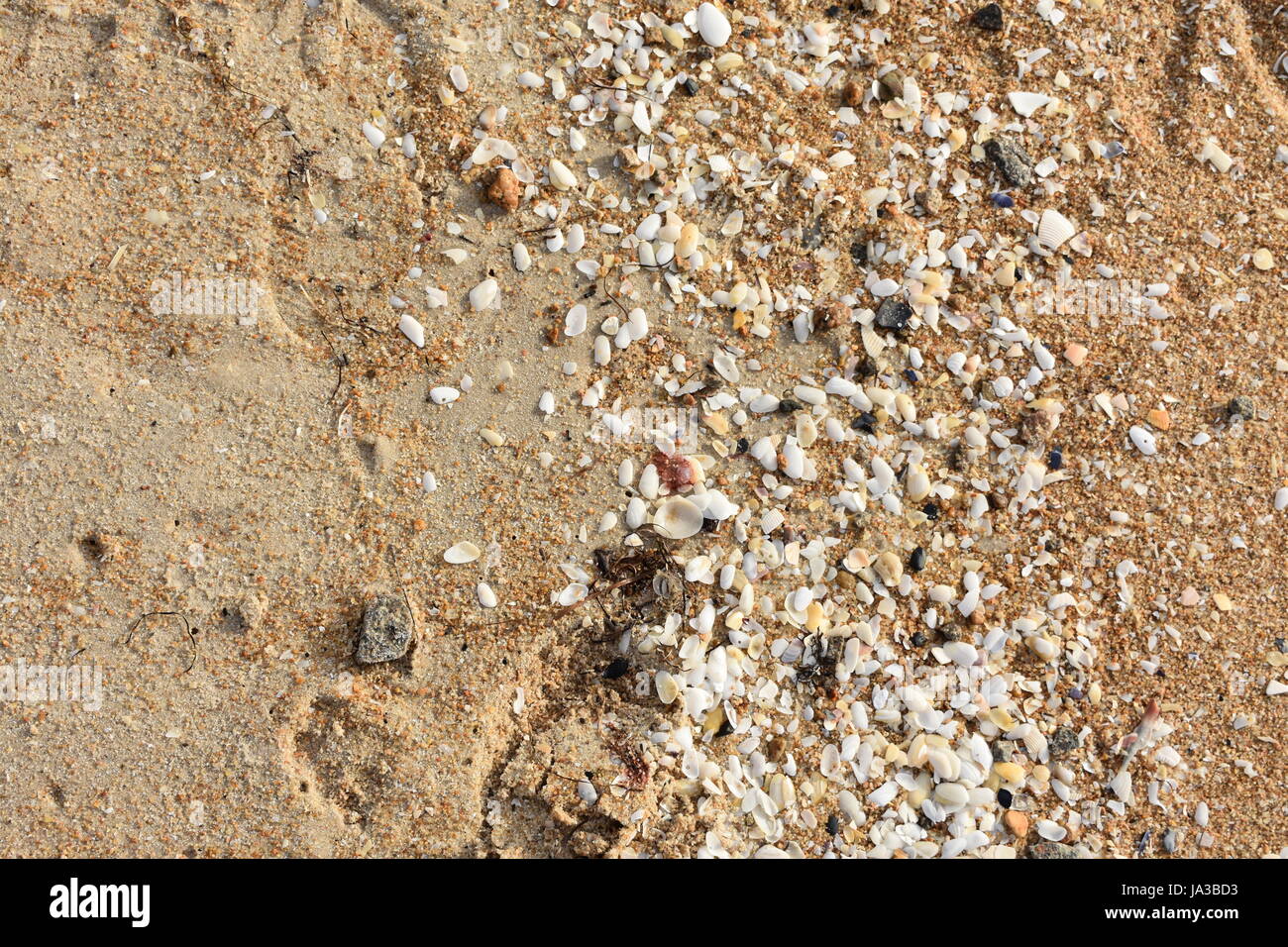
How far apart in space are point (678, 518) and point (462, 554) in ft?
2.12

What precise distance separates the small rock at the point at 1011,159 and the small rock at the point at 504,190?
1.48 meters

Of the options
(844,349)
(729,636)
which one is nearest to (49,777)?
(729,636)

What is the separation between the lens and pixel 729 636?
2.60 metres

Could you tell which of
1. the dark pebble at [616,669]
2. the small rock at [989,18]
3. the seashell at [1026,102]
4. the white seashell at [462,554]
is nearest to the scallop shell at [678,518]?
the dark pebble at [616,669]

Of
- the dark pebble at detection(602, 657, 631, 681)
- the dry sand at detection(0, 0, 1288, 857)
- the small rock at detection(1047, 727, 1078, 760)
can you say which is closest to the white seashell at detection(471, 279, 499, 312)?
the dry sand at detection(0, 0, 1288, 857)

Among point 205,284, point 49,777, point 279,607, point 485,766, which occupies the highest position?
point 205,284

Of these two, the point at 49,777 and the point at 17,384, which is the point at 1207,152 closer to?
the point at 17,384

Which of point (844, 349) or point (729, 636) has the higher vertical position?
point (844, 349)

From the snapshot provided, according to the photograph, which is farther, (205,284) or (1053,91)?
(1053,91)

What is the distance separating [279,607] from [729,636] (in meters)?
1.32

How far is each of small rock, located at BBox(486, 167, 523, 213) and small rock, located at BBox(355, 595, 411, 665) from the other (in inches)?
48.7

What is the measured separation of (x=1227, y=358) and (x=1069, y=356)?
1.68 ft

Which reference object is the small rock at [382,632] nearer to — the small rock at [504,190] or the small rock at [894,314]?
the small rock at [504,190]

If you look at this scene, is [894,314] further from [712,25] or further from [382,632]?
[382,632]
